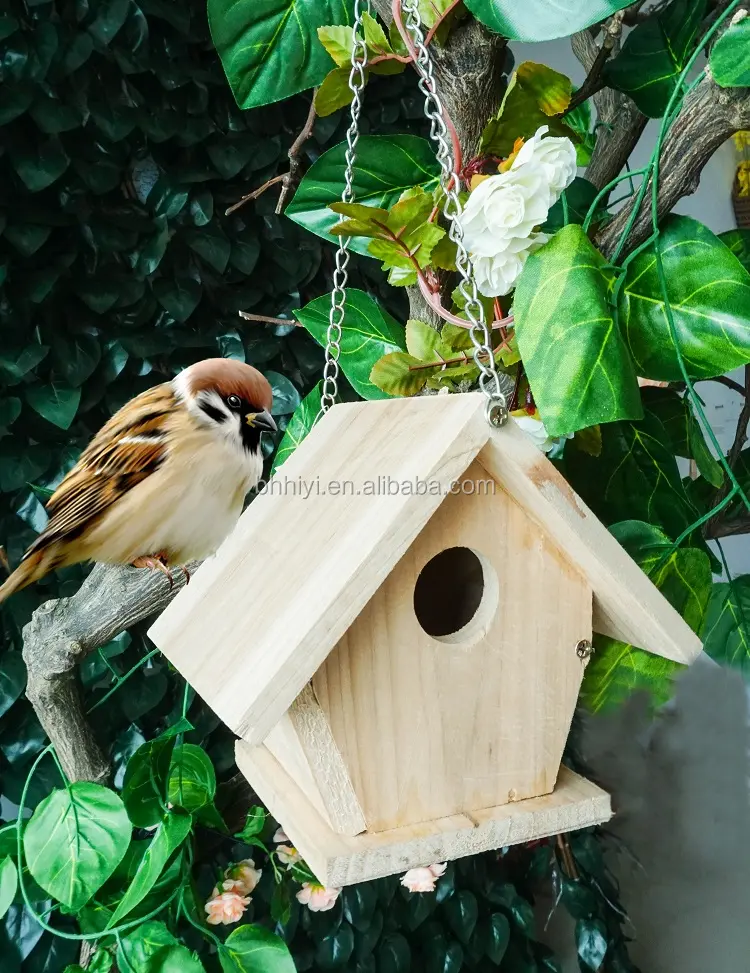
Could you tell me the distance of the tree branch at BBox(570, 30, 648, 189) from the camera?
0.77 metres

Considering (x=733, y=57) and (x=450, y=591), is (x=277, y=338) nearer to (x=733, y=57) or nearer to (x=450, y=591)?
(x=450, y=591)

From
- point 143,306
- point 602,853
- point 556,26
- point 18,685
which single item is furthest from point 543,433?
point 602,853

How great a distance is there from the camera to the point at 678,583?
0.60m

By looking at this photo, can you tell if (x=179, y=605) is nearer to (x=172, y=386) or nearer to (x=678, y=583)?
(x=172, y=386)

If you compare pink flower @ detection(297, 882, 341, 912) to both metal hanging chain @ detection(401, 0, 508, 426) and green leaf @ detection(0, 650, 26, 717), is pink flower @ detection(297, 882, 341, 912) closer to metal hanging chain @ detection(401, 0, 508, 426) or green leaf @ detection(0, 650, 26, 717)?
green leaf @ detection(0, 650, 26, 717)

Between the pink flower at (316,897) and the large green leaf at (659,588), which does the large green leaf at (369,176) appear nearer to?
the large green leaf at (659,588)

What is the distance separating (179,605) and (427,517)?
0.85 feet

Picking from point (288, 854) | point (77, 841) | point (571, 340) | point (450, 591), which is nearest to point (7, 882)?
point (77, 841)

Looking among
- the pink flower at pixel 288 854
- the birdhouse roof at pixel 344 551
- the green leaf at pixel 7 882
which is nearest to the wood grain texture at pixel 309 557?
the birdhouse roof at pixel 344 551

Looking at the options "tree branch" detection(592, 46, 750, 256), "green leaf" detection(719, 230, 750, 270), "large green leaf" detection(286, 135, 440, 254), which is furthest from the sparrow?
"green leaf" detection(719, 230, 750, 270)

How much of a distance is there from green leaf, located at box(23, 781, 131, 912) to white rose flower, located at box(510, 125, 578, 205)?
0.72 meters

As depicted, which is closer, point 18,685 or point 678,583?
point 678,583

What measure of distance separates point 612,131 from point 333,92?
32 cm

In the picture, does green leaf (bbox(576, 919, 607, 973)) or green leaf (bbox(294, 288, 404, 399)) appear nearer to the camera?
green leaf (bbox(294, 288, 404, 399))
